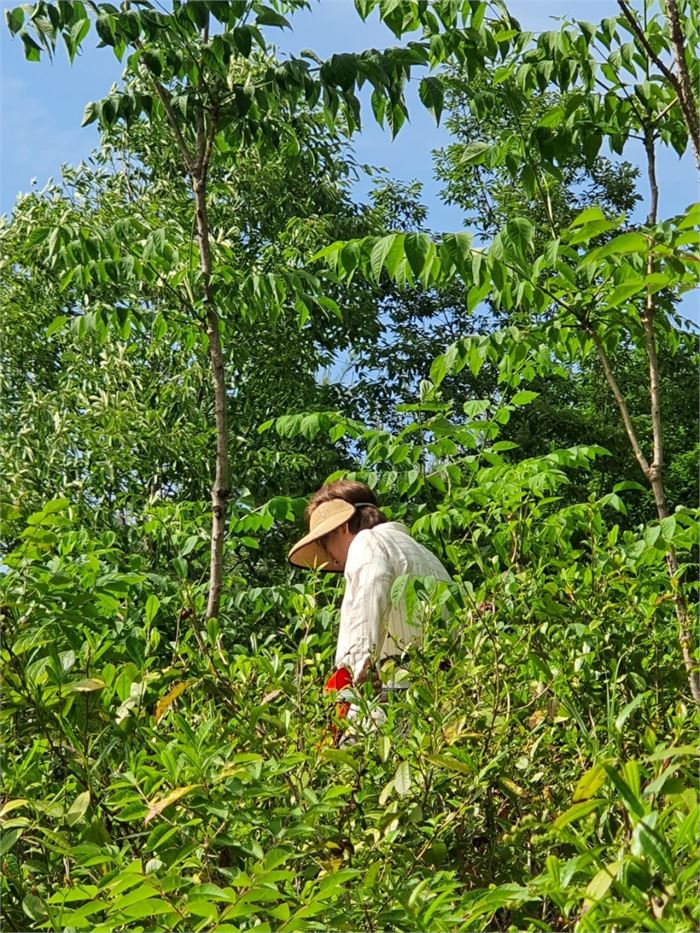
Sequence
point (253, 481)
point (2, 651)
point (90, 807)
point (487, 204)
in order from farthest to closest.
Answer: point (487, 204) < point (253, 481) < point (2, 651) < point (90, 807)

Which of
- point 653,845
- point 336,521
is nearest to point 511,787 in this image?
point 653,845

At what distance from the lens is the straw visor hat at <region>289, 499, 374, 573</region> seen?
4051 mm

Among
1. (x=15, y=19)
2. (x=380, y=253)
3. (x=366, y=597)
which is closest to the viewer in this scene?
(x=366, y=597)

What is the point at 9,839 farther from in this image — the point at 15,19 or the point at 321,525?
the point at 15,19

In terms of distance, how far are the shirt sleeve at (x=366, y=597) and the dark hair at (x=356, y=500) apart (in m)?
0.70

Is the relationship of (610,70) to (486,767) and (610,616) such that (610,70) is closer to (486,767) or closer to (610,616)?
(610,616)

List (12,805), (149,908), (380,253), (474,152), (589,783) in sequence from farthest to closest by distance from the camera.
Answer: (474,152)
(380,253)
(12,805)
(589,783)
(149,908)

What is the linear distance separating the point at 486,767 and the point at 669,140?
9.92 ft

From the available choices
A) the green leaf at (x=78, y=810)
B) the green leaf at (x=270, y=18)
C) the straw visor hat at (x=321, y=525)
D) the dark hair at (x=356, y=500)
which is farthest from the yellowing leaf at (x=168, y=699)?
the green leaf at (x=270, y=18)

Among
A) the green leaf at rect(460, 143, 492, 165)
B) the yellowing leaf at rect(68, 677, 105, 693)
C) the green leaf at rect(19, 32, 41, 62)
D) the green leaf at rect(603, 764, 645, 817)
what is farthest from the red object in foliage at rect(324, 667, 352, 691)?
the green leaf at rect(19, 32, 41, 62)

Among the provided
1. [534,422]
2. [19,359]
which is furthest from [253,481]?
[534,422]

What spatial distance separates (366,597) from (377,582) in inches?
2.1

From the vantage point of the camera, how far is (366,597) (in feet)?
10.6

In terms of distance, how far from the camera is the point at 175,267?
18.2ft
